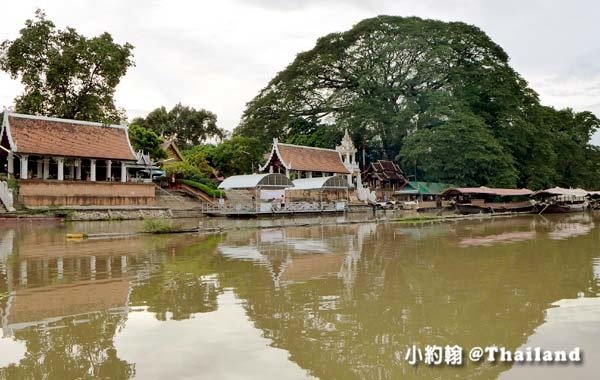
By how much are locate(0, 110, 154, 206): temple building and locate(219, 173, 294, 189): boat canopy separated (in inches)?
276

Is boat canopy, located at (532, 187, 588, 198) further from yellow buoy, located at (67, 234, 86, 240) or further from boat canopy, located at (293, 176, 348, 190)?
yellow buoy, located at (67, 234, 86, 240)

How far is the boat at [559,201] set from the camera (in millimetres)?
41188

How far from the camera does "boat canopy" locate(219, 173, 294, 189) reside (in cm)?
3638

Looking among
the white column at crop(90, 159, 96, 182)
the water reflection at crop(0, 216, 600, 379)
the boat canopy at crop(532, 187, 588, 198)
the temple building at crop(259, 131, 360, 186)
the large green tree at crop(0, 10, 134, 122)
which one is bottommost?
the water reflection at crop(0, 216, 600, 379)

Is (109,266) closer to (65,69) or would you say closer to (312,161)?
(65,69)

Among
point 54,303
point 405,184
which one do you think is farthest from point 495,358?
point 405,184

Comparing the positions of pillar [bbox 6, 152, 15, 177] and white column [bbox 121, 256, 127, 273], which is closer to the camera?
white column [bbox 121, 256, 127, 273]

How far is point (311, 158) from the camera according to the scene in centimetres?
4656

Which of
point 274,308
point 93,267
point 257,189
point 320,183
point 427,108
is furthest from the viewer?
point 427,108

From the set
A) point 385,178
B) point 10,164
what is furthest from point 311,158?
point 10,164

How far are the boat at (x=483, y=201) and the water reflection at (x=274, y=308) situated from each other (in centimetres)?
2554

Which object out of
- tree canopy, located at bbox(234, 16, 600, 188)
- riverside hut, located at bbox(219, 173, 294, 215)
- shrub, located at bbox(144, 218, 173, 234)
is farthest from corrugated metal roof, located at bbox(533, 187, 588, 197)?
shrub, located at bbox(144, 218, 173, 234)

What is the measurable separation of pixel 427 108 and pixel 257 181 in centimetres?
2014

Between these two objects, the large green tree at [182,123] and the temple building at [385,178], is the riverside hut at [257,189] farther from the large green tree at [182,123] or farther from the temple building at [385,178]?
the large green tree at [182,123]
